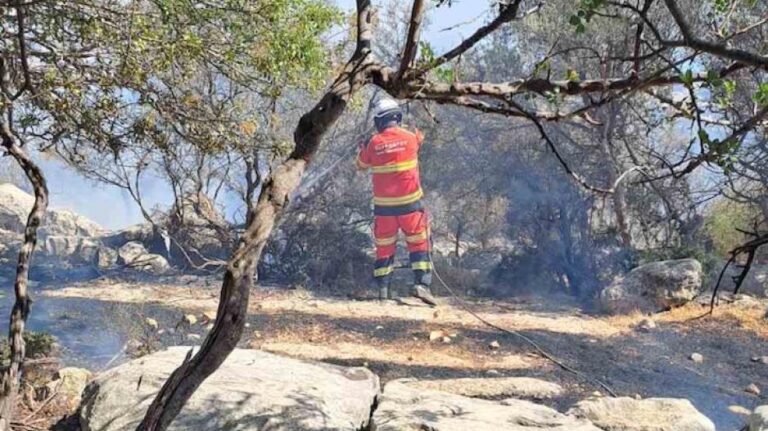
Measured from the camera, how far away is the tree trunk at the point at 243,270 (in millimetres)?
1893

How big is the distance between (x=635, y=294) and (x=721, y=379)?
3.42m

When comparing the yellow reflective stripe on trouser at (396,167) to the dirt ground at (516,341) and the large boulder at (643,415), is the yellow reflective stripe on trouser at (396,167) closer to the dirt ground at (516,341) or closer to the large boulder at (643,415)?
the dirt ground at (516,341)

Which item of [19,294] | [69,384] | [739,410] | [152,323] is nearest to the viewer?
[19,294]

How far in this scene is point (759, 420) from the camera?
3.83 metres

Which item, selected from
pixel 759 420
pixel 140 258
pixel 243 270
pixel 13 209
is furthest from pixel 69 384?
pixel 13 209

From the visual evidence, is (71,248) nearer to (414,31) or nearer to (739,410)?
(739,410)

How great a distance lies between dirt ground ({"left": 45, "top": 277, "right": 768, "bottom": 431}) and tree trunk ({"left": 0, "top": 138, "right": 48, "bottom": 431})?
3260 millimetres

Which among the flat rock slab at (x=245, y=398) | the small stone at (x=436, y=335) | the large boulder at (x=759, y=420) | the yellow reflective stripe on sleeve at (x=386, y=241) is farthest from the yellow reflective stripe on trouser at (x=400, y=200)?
the large boulder at (x=759, y=420)

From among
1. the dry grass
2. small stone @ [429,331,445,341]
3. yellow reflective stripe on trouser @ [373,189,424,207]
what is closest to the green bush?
the dry grass

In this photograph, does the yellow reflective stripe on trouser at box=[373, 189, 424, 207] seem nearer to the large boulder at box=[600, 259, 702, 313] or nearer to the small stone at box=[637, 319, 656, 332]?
the large boulder at box=[600, 259, 702, 313]

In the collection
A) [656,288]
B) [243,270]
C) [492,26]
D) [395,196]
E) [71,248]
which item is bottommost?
[243,270]

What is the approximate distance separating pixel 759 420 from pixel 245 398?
2.87m

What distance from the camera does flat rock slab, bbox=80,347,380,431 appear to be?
138 inches

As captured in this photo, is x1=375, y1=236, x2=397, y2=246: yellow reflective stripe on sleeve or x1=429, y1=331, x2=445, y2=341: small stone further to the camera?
x1=375, y1=236, x2=397, y2=246: yellow reflective stripe on sleeve
